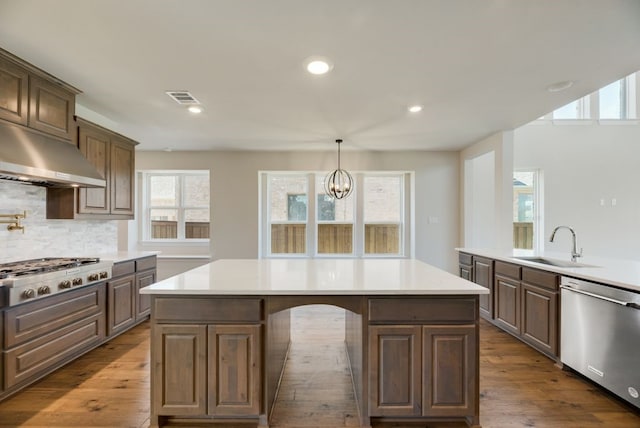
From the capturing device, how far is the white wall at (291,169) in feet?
16.8

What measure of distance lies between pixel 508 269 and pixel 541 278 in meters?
0.42

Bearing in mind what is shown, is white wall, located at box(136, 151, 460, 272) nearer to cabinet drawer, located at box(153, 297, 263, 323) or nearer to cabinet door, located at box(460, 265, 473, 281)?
cabinet door, located at box(460, 265, 473, 281)

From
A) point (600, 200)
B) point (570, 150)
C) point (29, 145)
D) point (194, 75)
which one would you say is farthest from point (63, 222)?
point (600, 200)

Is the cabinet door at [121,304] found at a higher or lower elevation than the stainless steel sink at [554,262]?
lower

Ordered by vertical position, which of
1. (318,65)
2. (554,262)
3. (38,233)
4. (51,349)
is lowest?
(51,349)

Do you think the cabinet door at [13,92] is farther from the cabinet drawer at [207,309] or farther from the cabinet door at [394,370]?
the cabinet door at [394,370]

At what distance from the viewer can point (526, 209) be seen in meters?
5.40

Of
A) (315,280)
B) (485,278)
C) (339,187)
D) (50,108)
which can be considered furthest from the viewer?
(339,187)

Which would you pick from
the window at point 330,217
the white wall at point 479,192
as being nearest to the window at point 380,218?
the window at point 330,217

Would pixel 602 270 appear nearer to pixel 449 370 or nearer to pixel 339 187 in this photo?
pixel 449 370

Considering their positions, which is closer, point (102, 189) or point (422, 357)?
point (422, 357)

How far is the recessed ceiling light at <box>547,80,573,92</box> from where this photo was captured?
8.09 ft

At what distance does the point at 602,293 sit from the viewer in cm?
204

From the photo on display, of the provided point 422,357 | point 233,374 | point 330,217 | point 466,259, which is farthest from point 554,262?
point 330,217
